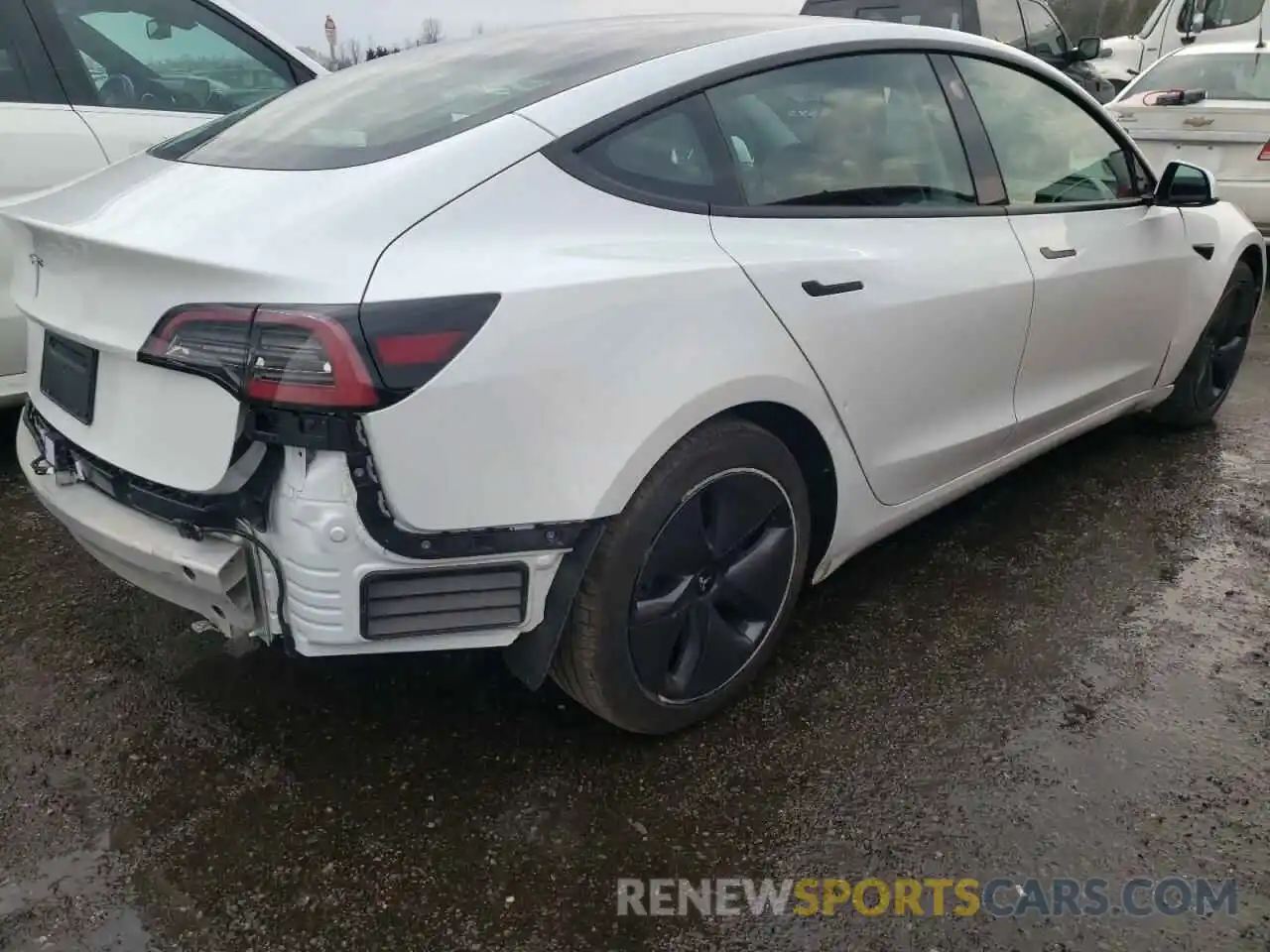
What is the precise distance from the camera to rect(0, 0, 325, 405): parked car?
3545 mm

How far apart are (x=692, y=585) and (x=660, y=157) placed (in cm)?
91

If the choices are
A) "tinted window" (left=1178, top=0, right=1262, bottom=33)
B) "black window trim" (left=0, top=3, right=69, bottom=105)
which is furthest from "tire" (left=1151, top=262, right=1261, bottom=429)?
"tinted window" (left=1178, top=0, right=1262, bottom=33)

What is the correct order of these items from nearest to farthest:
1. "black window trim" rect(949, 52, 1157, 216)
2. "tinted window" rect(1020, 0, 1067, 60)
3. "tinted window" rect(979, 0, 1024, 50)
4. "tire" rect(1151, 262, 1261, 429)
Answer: "black window trim" rect(949, 52, 1157, 216), "tire" rect(1151, 262, 1261, 429), "tinted window" rect(979, 0, 1024, 50), "tinted window" rect(1020, 0, 1067, 60)

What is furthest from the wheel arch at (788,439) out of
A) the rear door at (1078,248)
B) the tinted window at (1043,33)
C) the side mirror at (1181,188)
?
the tinted window at (1043,33)

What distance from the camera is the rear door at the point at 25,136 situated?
350 cm

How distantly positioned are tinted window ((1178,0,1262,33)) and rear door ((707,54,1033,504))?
1177 centimetres

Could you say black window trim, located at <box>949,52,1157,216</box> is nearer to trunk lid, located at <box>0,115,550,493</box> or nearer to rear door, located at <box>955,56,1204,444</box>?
rear door, located at <box>955,56,1204,444</box>

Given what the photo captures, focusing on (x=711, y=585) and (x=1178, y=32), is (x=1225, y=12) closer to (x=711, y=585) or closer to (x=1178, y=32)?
(x=1178, y=32)

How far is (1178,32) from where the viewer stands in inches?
519

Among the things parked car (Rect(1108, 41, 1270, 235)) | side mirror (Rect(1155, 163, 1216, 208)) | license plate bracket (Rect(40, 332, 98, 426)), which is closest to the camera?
license plate bracket (Rect(40, 332, 98, 426))

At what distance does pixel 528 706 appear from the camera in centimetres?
254

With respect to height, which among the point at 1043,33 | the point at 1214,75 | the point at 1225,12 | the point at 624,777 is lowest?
the point at 624,777

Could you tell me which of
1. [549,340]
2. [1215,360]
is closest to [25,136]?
[549,340]

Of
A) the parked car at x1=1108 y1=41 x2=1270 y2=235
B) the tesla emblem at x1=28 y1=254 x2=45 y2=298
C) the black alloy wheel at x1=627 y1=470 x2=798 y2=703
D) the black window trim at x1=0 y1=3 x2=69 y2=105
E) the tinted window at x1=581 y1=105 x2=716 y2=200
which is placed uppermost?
the parked car at x1=1108 y1=41 x2=1270 y2=235
